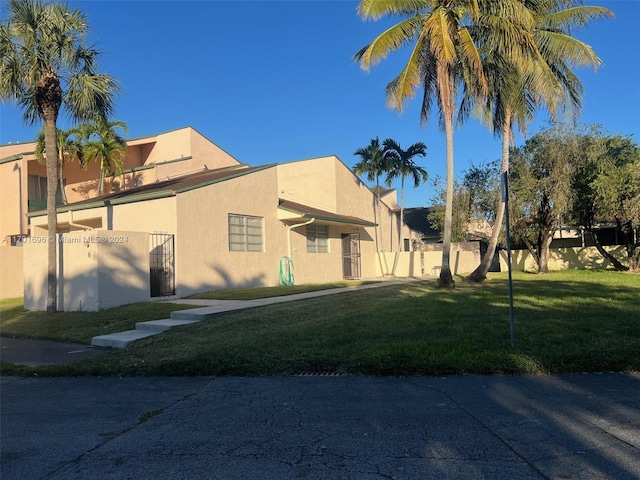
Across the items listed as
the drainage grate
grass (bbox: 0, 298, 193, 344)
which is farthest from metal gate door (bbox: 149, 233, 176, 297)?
the drainage grate

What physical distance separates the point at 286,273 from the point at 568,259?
746 inches

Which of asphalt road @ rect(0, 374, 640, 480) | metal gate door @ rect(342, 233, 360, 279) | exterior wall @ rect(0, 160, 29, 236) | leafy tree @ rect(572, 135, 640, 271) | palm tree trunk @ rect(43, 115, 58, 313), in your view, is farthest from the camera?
metal gate door @ rect(342, 233, 360, 279)

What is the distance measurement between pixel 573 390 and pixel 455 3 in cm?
1329

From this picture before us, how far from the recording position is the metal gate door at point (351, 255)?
82.1 feet

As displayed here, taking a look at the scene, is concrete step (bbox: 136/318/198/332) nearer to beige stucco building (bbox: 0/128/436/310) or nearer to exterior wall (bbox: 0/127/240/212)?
beige stucco building (bbox: 0/128/436/310)

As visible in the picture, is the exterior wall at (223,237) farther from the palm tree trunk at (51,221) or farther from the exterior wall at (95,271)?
the palm tree trunk at (51,221)

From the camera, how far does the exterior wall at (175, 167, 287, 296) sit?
15516mm

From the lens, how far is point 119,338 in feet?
30.9

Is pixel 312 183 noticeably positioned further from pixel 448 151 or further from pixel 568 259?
pixel 568 259

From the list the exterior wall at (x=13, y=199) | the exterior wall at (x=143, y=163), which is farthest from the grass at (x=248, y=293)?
the exterior wall at (x=13, y=199)

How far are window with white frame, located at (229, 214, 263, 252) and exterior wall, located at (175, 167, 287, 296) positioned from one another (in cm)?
19

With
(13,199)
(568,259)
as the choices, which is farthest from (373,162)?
(13,199)

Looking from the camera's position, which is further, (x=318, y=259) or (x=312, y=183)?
(x=312, y=183)

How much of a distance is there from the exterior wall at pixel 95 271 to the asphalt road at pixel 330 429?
21.4 feet
